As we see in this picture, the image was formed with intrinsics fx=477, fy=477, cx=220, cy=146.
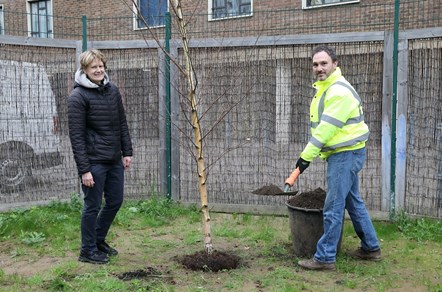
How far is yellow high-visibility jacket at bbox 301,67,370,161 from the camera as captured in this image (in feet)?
13.2

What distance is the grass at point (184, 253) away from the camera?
406 centimetres

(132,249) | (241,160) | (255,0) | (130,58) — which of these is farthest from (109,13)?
(132,249)

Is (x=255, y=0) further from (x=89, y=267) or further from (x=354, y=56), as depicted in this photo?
(x=89, y=267)

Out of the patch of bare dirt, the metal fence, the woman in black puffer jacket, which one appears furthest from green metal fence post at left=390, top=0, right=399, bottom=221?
the woman in black puffer jacket

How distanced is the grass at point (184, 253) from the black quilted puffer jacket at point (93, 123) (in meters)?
1.04

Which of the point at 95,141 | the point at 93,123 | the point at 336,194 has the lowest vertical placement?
the point at 336,194

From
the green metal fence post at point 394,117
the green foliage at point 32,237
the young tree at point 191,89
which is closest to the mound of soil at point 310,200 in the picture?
the young tree at point 191,89

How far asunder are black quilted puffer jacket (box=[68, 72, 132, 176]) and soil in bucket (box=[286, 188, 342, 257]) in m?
1.84

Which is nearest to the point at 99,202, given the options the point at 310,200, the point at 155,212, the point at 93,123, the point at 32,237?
the point at 93,123

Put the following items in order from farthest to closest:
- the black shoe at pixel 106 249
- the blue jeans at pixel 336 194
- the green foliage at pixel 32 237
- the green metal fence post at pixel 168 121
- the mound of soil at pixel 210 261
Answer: the green metal fence post at pixel 168 121, the green foliage at pixel 32 237, the black shoe at pixel 106 249, the mound of soil at pixel 210 261, the blue jeans at pixel 336 194

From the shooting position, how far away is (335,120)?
4.01 metres

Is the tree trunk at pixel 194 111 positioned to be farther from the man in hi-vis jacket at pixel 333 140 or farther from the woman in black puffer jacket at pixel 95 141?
the man in hi-vis jacket at pixel 333 140

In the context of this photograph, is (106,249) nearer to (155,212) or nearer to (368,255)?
(155,212)

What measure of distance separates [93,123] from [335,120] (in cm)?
220
